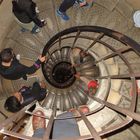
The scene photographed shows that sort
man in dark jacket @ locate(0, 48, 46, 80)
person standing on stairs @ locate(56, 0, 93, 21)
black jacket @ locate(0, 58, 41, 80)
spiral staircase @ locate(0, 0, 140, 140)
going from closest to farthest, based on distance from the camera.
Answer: man in dark jacket @ locate(0, 48, 46, 80) → black jacket @ locate(0, 58, 41, 80) → spiral staircase @ locate(0, 0, 140, 140) → person standing on stairs @ locate(56, 0, 93, 21)

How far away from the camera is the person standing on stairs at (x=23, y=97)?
685 centimetres

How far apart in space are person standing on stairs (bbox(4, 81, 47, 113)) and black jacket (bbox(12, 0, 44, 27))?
1514 mm

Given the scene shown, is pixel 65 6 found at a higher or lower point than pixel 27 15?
higher

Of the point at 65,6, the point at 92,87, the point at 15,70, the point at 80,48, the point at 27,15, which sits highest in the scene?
the point at 65,6

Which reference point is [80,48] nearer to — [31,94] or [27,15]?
[27,15]

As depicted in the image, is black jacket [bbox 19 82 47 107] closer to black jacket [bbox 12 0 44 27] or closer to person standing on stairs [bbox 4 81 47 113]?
person standing on stairs [bbox 4 81 47 113]

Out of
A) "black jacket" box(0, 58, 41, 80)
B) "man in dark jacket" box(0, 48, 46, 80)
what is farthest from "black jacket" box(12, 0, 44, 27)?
"black jacket" box(0, 58, 41, 80)

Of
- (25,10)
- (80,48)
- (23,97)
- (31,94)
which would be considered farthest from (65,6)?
(23,97)

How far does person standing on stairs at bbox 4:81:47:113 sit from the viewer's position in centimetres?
685

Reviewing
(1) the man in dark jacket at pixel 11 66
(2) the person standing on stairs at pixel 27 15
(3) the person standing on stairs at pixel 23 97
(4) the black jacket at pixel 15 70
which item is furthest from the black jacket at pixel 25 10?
(3) the person standing on stairs at pixel 23 97

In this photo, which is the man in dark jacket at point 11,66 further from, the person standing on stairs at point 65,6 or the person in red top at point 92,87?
the person standing on stairs at point 65,6

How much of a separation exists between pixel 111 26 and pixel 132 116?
397 cm

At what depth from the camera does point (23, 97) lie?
23.7 feet

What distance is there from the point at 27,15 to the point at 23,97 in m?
1.82
